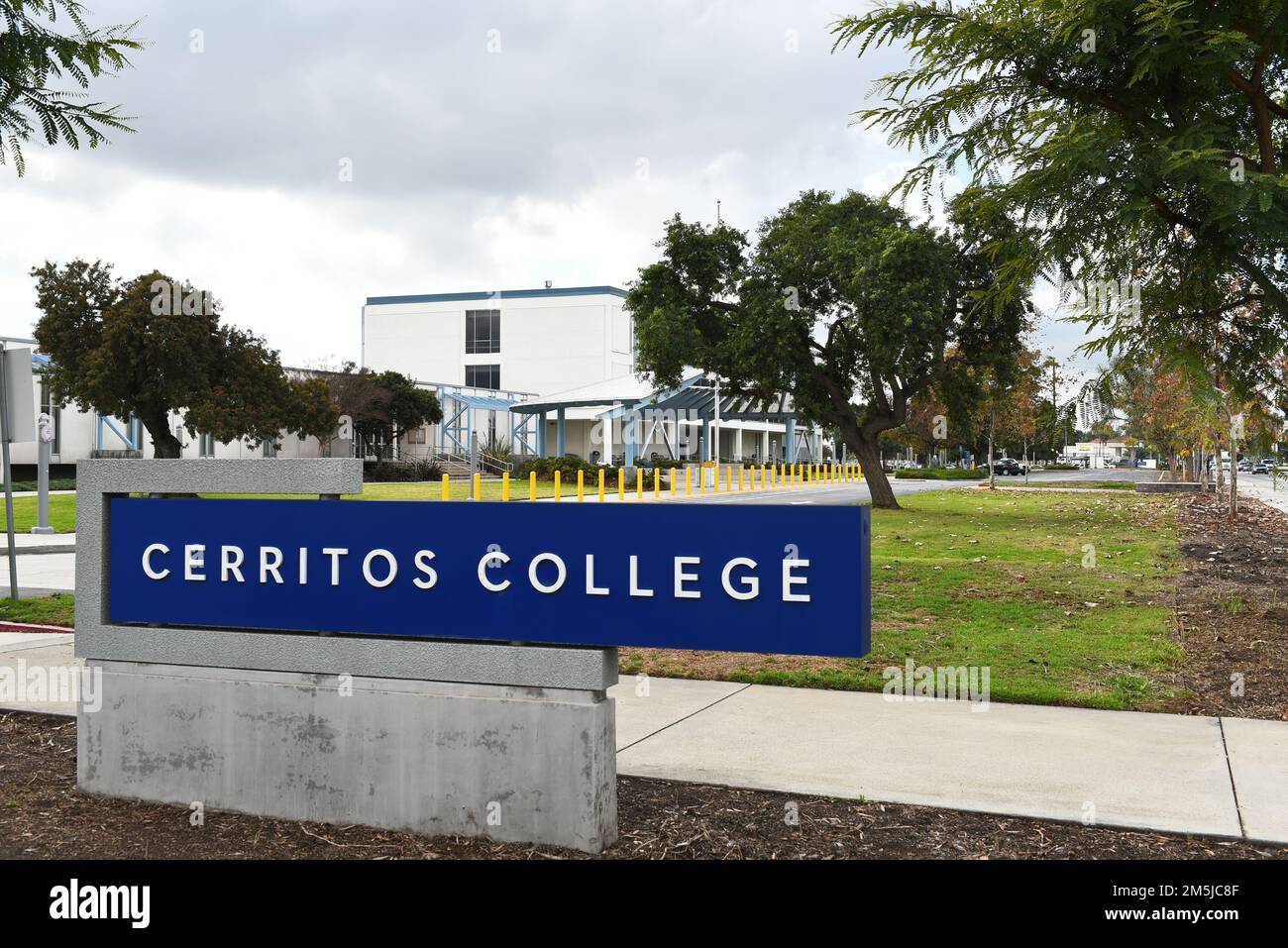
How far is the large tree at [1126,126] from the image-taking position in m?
7.30

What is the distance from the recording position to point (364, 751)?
15.6 feet

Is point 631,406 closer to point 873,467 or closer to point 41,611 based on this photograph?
point 873,467

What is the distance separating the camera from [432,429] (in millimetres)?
58531

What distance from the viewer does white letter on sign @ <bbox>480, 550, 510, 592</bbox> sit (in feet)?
15.2

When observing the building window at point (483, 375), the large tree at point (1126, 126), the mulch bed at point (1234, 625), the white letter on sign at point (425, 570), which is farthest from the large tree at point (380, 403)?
the white letter on sign at point (425, 570)

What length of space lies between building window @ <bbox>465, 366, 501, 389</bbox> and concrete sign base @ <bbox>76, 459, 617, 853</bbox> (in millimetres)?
76102

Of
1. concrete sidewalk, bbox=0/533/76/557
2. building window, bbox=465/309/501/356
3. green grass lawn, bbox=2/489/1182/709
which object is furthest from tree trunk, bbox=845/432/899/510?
building window, bbox=465/309/501/356

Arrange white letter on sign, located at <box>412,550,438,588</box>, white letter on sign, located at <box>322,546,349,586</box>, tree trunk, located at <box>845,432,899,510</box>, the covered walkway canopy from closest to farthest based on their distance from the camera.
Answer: white letter on sign, located at <box>412,550,438,588</box>, white letter on sign, located at <box>322,546,349,586</box>, tree trunk, located at <box>845,432,899,510</box>, the covered walkway canopy

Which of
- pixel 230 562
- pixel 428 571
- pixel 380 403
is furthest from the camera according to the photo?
pixel 380 403

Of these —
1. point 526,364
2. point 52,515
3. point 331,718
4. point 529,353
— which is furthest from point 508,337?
point 331,718

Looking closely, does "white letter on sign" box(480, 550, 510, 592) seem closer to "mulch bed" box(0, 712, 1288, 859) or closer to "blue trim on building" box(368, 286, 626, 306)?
"mulch bed" box(0, 712, 1288, 859)

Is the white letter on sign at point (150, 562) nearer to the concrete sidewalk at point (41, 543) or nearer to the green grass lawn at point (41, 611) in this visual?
the green grass lawn at point (41, 611)

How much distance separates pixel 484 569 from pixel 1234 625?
23.8 ft

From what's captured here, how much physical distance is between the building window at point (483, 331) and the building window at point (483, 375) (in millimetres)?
1217
